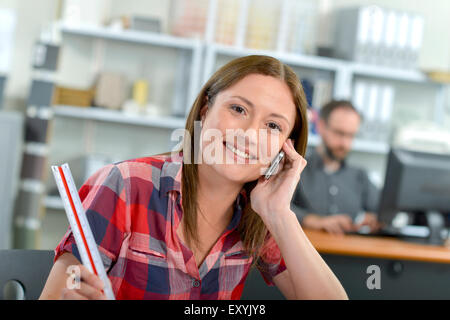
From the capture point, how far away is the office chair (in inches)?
31.9

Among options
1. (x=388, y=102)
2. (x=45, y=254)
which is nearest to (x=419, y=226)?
(x=388, y=102)

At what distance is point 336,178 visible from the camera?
10.2 ft

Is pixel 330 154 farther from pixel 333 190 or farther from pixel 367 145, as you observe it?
pixel 367 145

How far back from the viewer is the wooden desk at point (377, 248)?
210 centimetres

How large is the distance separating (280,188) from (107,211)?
0.30 meters

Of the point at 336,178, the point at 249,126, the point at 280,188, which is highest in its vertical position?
the point at 249,126

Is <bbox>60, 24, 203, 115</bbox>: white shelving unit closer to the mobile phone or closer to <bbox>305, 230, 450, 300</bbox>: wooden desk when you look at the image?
<bbox>305, 230, 450, 300</bbox>: wooden desk

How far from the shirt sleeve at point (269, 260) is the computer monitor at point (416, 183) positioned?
1.50 metres

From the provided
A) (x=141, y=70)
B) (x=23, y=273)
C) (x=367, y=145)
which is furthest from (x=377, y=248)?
(x=141, y=70)

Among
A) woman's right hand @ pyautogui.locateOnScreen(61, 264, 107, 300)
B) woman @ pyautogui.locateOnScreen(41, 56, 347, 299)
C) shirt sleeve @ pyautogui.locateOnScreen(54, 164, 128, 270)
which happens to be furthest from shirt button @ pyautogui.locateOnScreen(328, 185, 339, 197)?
→ woman's right hand @ pyautogui.locateOnScreen(61, 264, 107, 300)

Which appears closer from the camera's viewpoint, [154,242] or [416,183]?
[154,242]

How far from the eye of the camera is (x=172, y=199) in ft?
3.43

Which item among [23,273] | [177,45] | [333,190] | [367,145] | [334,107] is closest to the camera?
[23,273]

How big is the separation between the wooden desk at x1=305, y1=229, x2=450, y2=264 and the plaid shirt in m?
1.03
